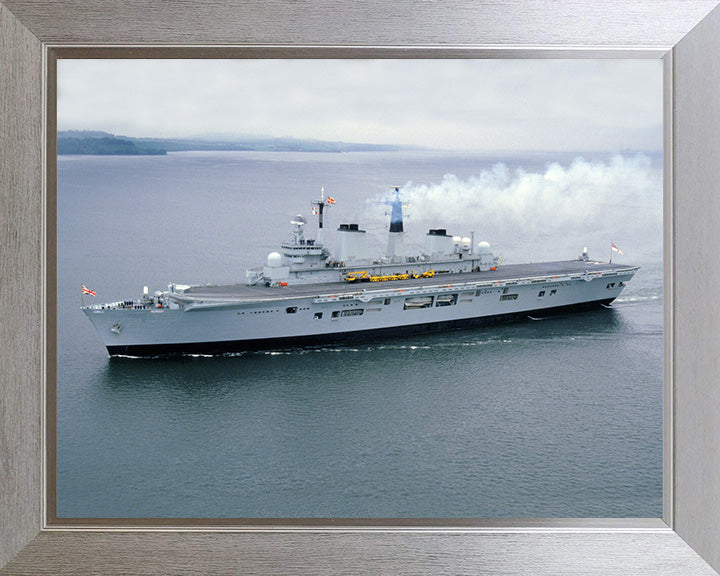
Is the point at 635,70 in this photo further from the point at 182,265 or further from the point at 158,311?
the point at 158,311

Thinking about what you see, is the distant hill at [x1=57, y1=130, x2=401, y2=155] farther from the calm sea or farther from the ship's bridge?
A: the ship's bridge

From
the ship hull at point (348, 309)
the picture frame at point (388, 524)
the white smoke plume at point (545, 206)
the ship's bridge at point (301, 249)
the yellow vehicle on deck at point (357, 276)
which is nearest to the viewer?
the picture frame at point (388, 524)

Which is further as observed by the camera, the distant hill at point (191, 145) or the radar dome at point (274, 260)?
the radar dome at point (274, 260)

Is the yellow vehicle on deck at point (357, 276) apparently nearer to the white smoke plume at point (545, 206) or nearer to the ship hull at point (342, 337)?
the ship hull at point (342, 337)

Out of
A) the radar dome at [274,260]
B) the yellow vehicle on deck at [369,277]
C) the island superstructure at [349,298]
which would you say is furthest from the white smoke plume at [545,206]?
the yellow vehicle on deck at [369,277]

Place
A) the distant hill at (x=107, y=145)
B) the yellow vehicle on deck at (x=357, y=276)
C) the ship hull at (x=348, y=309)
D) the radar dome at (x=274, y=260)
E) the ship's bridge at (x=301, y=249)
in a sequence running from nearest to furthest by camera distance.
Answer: the distant hill at (x=107, y=145) < the ship's bridge at (x=301, y=249) < the radar dome at (x=274, y=260) < the ship hull at (x=348, y=309) < the yellow vehicle on deck at (x=357, y=276)

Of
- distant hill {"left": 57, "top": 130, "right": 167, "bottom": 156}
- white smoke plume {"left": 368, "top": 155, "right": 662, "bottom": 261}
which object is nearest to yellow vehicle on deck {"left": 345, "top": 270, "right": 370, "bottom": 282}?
white smoke plume {"left": 368, "top": 155, "right": 662, "bottom": 261}

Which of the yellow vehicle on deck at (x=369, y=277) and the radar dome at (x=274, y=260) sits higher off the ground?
the radar dome at (x=274, y=260)
